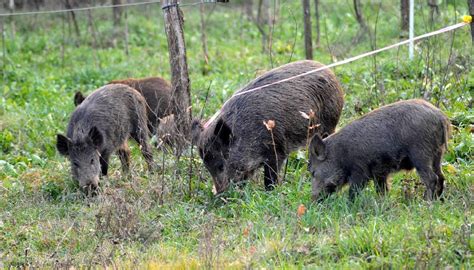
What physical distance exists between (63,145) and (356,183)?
3741mm

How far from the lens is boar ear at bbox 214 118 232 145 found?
8.89m

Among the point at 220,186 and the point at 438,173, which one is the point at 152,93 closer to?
the point at 220,186

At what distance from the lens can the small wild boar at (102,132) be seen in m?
9.93

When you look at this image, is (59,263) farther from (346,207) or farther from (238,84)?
(238,84)

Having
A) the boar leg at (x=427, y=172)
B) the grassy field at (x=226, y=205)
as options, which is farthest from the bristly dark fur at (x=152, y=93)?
the boar leg at (x=427, y=172)

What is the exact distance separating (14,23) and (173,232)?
13790mm

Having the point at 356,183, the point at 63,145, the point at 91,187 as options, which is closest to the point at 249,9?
the point at 63,145

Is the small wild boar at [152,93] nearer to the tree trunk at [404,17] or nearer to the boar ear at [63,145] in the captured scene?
the boar ear at [63,145]

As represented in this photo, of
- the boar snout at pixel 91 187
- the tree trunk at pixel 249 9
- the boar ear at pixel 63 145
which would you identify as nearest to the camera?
the boar snout at pixel 91 187

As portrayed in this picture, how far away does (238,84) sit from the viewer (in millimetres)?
13141

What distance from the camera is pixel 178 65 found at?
31.9 feet

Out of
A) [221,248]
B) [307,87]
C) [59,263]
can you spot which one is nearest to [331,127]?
[307,87]

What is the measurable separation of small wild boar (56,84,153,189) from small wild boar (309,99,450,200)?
2609 mm

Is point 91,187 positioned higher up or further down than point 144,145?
further down
